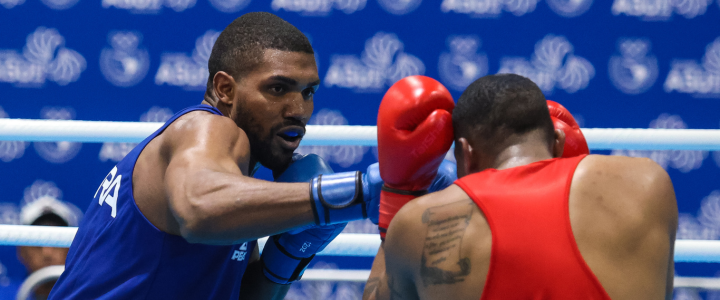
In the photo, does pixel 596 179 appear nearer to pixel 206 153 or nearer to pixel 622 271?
pixel 622 271

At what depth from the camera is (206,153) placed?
4.16 feet

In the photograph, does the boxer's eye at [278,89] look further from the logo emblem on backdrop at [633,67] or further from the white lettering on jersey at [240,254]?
the logo emblem on backdrop at [633,67]

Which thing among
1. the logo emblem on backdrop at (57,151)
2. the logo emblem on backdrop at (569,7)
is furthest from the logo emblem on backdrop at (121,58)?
the logo emblem on backdrop at (569,7)

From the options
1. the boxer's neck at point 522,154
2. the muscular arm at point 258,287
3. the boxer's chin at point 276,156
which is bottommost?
the muscular arm at point 258,287

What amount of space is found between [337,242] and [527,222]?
1168 mm

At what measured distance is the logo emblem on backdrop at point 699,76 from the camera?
3.77 metres

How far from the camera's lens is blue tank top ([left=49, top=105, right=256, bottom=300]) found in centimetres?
148

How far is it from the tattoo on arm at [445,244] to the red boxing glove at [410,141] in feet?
0.49

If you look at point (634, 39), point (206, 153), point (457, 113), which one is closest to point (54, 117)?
point (206, 153)

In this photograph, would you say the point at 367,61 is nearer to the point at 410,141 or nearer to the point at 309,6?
the point at 309,6

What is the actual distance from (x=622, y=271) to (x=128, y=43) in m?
3.62

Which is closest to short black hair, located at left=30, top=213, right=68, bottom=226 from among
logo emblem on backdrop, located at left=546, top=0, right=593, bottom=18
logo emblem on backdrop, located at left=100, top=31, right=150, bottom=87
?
logo emblem on backdrop, located at left=100, top=31, right=150, bottom=87

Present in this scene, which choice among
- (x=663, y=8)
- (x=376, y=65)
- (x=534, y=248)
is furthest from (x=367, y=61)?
(x=534, y=248)

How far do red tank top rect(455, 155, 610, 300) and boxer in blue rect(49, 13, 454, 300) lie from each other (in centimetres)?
36
